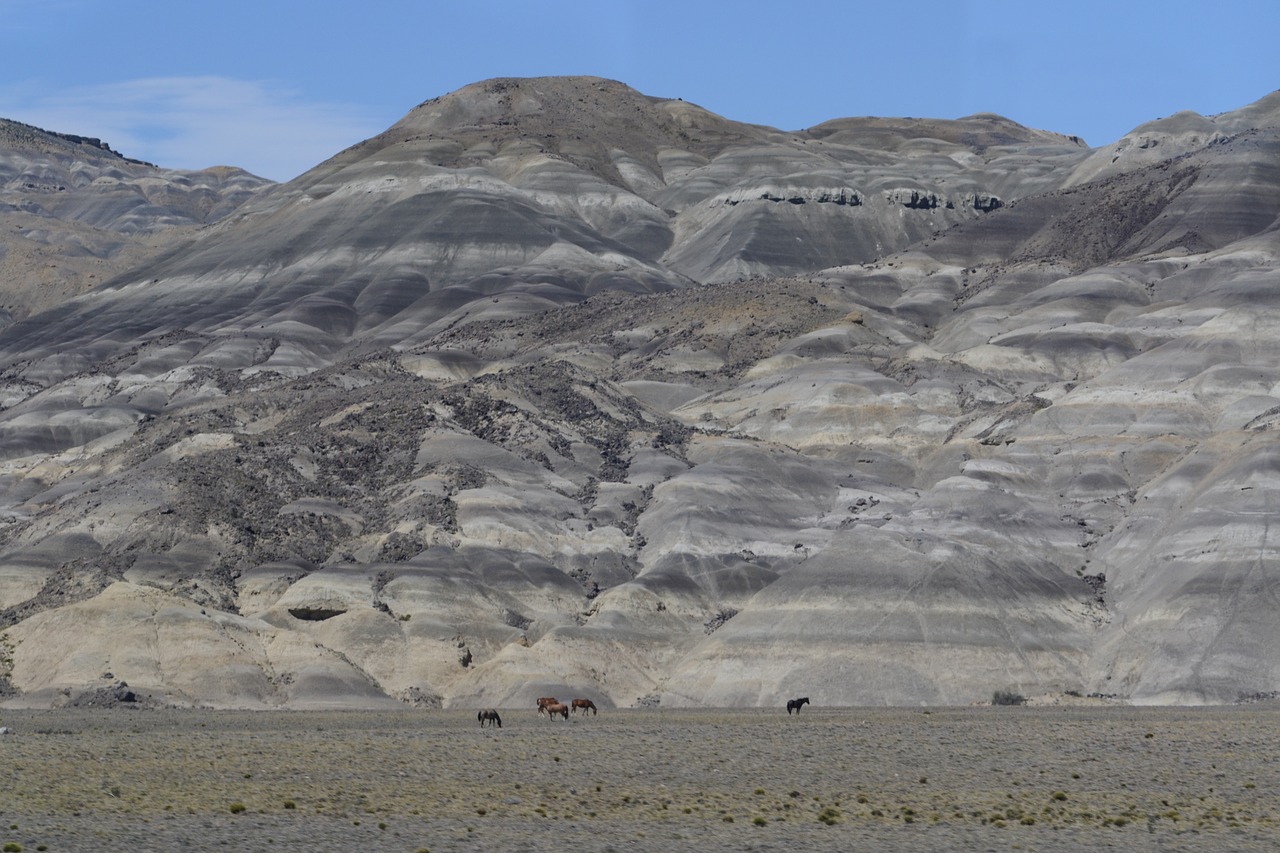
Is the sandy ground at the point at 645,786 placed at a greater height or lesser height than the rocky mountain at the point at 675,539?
lesser

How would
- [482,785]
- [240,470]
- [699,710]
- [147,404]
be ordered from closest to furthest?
[482,785] < [699,710] < [240,470] < [147,404]

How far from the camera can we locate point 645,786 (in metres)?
50.4

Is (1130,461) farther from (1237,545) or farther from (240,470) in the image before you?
(240,470)

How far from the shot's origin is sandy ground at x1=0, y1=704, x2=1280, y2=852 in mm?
41219

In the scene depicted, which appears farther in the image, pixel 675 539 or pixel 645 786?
pixel 675 539

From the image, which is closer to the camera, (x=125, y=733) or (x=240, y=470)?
(x=125, y=733)

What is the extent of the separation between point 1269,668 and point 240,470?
64.2 m

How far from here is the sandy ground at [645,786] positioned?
4122 centimetres

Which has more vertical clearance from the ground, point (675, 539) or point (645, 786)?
point (675, 539)

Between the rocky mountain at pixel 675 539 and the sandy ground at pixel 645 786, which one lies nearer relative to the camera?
the sandy ground at pixel 645 786

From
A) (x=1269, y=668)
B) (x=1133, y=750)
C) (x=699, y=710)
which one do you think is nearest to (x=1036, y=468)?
(x=1269, y=668)

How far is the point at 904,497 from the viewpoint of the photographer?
13225 cm

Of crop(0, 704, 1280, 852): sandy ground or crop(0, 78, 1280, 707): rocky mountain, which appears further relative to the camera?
crop(0, 78, 1280, 707): rocky mountain

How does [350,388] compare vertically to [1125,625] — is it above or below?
above
